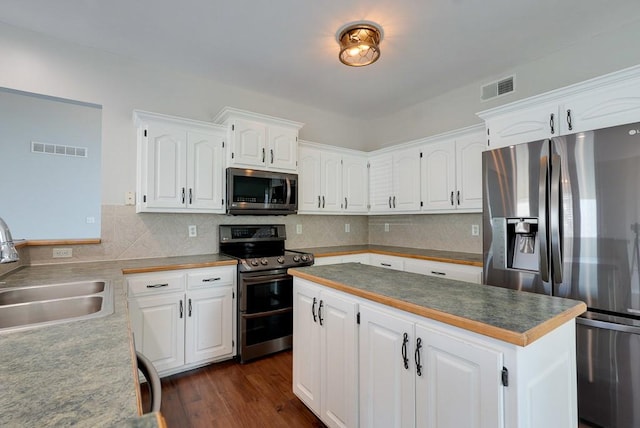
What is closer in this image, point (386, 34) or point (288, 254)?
point (386, 34)

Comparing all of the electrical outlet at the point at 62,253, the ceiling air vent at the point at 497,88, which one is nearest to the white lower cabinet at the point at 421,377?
the electrical outlet at the point at 62,253

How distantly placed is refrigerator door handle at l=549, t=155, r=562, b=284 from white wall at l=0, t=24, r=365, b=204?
303 centimetres

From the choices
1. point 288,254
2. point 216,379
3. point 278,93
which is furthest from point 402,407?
point 278,93

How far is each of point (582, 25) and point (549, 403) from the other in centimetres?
279

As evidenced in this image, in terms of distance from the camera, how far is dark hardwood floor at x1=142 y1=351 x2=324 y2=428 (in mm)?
1946

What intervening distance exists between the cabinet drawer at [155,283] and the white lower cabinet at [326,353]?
112 cm

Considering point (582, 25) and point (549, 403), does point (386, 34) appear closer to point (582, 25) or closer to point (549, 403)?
point (582, 25)

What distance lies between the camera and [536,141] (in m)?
2.16

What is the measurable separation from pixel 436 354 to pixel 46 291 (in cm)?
211

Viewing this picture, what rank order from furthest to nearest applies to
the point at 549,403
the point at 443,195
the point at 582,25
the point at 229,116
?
1. the point at 443,195
2. the point at 229,116
3. the point at 582,25
4. the point at 549,403

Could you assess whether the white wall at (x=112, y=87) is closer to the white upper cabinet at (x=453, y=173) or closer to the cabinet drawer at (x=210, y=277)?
the cabinet drawer at (x=210, y=277)

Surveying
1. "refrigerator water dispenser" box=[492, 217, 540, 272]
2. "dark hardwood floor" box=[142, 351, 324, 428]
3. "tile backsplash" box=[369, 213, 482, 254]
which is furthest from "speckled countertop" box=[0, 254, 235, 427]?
"tile backsplash" box=[369, 213, 482, 254]

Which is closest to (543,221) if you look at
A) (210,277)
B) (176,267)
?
(210,277)

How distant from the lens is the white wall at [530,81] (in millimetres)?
2434
